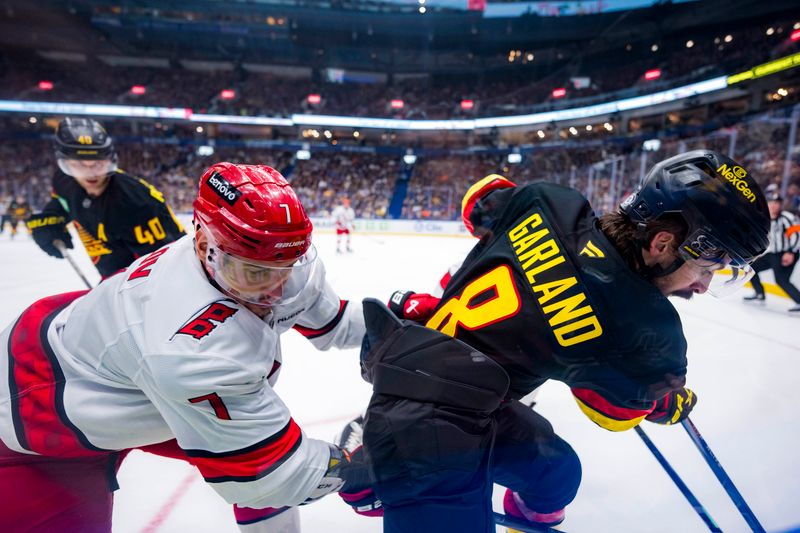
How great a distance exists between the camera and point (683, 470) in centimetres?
202

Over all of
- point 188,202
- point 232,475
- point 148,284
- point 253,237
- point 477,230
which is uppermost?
point 253,237

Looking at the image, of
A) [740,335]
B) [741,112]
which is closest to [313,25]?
[741,112]

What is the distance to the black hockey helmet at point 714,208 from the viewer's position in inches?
38.4

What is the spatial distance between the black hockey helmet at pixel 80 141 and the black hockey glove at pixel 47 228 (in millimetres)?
861

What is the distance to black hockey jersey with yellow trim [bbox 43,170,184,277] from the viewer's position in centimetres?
264

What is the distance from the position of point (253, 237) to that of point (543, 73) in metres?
26.5

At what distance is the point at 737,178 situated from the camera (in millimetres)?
999

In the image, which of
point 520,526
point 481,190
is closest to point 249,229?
point 481,190

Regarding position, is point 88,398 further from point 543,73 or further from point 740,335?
point 543,73

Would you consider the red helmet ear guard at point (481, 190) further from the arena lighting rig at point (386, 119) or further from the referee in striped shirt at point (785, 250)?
the arena lighting rig at point (386, 119)

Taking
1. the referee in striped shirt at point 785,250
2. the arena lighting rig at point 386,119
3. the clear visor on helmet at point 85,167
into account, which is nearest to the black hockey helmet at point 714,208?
the clear visor on helmet at point 85,167

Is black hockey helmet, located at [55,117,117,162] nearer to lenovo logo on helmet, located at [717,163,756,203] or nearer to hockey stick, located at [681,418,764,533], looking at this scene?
lenovo logo on helmet, located at [717,163,756,203]

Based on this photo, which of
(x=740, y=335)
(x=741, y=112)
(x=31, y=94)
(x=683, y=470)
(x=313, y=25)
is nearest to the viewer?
(x=683, y=470)

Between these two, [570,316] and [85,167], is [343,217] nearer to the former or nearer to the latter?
[85,167]
